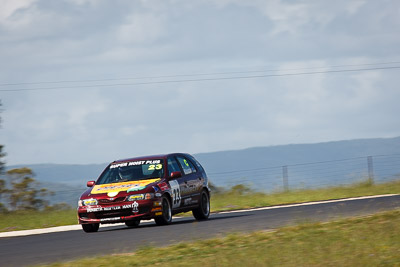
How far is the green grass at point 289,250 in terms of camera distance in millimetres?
9875

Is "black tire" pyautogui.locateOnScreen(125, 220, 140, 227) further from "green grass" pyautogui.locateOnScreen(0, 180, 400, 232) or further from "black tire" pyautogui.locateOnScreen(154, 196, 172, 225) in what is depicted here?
"green grass" pyautogui.locateOnScreen(0, 180, 400, 232)

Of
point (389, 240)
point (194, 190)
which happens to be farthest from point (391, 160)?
Answer: point (389, 240)

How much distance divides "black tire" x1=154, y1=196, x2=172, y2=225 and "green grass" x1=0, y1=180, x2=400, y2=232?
4976mm

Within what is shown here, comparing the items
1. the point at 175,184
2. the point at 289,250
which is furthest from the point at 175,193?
the point at 289,250

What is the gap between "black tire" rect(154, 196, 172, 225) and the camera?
17.4 m

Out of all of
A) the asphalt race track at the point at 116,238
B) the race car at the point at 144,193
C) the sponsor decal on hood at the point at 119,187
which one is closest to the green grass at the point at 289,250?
the asphalt race track at the point at 116,238

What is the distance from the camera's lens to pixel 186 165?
63.9ft

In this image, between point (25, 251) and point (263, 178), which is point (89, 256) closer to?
point (25, 251)

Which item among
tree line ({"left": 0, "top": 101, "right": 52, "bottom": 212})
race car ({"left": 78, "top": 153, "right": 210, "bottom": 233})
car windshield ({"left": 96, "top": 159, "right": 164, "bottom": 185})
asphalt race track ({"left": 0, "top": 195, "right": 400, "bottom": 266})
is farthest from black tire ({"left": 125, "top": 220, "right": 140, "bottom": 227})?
tree line ({"left": 0, "top": 101, "right": 52, "bottom": 212})

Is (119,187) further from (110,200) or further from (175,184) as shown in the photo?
(175,184)

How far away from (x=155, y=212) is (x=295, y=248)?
6490mm

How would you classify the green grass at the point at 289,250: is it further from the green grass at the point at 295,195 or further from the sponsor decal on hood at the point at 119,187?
the green grass at the point at 295,195

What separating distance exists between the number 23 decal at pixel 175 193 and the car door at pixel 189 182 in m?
0.22

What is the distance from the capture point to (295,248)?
1100cm
